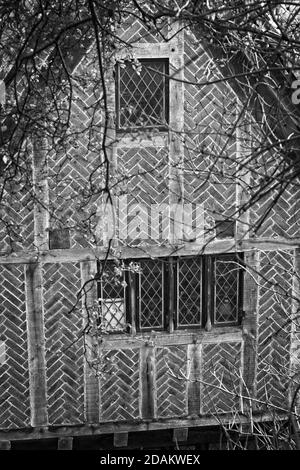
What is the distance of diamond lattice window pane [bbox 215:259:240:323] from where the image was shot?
8163 millimetres

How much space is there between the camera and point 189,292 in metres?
8.15

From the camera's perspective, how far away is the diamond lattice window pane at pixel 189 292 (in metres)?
8.08

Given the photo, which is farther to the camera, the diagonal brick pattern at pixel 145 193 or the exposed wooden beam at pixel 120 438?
the exposed wooden beam at pixel 120 438

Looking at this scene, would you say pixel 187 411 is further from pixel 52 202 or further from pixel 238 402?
pixel 52 202

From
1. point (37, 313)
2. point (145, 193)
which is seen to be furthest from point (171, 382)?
point (145, 193)

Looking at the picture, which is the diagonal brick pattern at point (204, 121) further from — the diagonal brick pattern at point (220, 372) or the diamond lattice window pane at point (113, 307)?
the diagonal brick pattern at point (220, 372)

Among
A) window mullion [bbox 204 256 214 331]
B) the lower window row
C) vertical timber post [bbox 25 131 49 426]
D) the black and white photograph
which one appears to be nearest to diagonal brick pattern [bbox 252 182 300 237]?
the black and white photograph

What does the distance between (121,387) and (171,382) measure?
540mm

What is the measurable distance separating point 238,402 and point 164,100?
3363 mm

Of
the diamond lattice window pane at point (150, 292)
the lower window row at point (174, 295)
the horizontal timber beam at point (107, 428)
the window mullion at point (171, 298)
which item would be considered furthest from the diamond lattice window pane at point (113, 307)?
the horizontal timber beam at point (107, 428)

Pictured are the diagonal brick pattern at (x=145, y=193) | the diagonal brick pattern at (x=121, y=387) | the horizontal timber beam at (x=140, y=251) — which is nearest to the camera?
the diagonal brick pattern at (x=145, y=193)

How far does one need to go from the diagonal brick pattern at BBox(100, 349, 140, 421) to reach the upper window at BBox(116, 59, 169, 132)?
2.40m

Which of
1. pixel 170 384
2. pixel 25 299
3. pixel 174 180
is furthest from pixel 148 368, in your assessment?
pixel 174 180

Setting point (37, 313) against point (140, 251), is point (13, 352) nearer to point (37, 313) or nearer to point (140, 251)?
point (37, 313)
